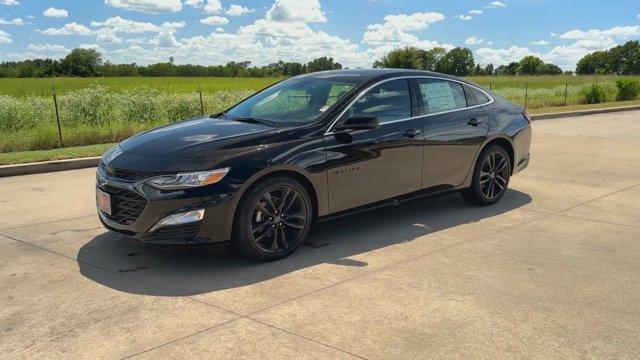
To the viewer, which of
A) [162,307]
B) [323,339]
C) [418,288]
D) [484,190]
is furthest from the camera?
[484,190]

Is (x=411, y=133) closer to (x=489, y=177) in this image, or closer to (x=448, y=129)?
(x=448, y=129)

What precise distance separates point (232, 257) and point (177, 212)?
0.82 metres

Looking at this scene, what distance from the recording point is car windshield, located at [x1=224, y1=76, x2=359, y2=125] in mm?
5352

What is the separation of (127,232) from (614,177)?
7033 millimetres

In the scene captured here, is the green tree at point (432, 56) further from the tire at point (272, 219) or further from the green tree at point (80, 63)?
the tire at point (272, 219)

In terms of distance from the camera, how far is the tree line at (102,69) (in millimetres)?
86125

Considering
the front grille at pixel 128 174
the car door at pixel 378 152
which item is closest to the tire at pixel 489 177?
the car door at pixel 378 152

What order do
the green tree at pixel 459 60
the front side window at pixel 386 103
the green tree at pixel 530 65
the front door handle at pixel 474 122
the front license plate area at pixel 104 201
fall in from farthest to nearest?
the green tree at pixel 530 65, the green tree at pixel 459 60, the front door handle at pixel 474 122, the front side window at pixel 386 103, the front license plate area at pixel 104 201

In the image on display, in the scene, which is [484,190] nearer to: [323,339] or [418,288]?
[418,288]

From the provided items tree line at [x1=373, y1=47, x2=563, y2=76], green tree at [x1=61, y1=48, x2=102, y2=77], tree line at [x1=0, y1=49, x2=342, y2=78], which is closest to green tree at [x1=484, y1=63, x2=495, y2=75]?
tree line at [x1=373, y1=47, x2=563, y2=76]

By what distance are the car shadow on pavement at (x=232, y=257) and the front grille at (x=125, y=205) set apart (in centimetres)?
24

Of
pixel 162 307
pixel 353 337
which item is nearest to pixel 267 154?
pixel 162 307

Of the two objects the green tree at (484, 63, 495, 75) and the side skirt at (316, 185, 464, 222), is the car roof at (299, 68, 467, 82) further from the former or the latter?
the green tree at (484, 63, 495, 75)

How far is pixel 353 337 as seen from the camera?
3504mm
